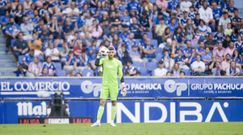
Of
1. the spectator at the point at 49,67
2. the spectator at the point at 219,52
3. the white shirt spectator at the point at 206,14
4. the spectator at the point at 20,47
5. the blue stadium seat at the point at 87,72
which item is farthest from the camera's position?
the white shirt spectator at the point at 206,14

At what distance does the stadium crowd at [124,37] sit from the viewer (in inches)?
965

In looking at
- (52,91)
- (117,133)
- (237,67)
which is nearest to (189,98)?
(237,67)

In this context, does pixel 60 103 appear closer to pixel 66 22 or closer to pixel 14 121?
pixel 14 121

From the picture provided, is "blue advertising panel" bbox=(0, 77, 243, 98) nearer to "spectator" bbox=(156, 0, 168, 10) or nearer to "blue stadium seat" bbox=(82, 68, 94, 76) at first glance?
"blue stadium seat" bbox=(82, 68, 94, 76)

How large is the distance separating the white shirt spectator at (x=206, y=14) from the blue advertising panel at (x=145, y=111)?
535cm

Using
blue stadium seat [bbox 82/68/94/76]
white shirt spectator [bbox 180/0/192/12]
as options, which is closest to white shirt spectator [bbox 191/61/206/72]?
white shirt spectator [bbox 180/0/192/12]

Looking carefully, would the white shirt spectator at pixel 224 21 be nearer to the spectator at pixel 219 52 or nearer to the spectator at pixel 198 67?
the spectator at pixel 219 52

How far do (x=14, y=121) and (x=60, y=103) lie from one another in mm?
1599

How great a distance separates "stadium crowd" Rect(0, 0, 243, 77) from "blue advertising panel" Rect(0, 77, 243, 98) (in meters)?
1.05

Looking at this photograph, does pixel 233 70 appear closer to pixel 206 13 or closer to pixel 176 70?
pixel 176 70

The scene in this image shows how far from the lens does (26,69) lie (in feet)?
78.2

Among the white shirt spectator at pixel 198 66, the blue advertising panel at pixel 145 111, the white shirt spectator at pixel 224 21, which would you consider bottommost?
the blue advertising panel at pixel 145 111

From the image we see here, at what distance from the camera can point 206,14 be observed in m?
28.2

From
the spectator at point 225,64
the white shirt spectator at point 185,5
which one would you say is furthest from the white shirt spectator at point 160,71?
the white shirt spectator at point 185,5
